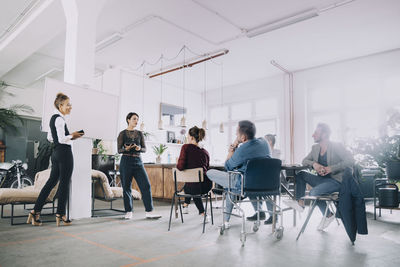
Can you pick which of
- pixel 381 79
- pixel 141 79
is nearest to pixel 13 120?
pixel 141 79

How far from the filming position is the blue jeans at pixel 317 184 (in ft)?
10.5

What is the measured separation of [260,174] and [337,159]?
104 cm

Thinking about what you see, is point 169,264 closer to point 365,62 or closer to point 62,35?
point 62,35

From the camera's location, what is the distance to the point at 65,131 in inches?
143

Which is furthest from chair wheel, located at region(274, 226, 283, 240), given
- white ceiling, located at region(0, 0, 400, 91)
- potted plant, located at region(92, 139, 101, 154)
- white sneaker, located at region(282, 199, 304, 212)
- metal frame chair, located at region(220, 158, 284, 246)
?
potted plant, located at region(92, 139, 101, 154)

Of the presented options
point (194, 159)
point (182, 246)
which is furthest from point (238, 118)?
point (182, 246)

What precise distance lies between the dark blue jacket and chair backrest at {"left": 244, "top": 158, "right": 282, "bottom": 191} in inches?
25.4

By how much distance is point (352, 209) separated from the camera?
282cm

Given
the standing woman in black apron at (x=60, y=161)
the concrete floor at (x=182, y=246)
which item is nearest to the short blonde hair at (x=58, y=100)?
the standing woman in black apron at (x=60, y=161)

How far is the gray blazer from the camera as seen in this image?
329cm

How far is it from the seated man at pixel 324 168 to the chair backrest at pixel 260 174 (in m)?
0.51

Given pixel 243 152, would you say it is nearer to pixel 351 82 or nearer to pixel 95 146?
pixel 95 146

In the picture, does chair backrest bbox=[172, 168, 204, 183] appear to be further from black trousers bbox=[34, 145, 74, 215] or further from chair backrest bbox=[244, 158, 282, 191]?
black trousers bbox=[34, 145, 74, 215]

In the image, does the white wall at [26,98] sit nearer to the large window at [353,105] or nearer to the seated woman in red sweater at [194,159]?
the seated woman in red sweater at [194,159]
